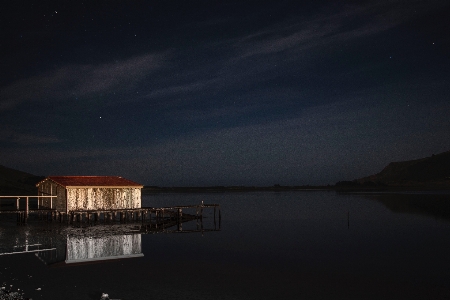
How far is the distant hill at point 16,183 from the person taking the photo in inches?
4761

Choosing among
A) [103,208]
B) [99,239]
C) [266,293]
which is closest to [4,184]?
[103,208]

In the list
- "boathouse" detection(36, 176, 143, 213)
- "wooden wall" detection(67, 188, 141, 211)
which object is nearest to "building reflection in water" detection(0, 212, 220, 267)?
"wooden wall" detection(67, 188, 141, 211)

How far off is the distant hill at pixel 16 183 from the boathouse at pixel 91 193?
74.2 metres

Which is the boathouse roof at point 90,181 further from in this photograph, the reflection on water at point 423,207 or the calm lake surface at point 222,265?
the reflection on water at point 423,207

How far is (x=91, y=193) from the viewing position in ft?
150

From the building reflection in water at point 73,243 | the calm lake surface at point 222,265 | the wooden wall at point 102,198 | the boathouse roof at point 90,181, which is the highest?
the boathouse roof at point 90,181

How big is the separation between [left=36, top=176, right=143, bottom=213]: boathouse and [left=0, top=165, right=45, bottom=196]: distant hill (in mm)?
74178

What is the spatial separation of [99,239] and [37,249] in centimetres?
632

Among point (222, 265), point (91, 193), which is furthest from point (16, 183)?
point (222, 265)

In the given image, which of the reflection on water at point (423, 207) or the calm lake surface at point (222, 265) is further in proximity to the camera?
the reflection on water at point (423, 207)

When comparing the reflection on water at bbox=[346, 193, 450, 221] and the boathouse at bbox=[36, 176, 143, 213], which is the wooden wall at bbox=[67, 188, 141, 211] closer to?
the boathouse at bbox=[36, 176, 143, 213]

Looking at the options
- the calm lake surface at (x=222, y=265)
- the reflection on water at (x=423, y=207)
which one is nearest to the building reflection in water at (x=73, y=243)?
the calm lake surface at (x=222, y=265)

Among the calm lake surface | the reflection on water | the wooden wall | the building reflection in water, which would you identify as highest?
the wooden wall

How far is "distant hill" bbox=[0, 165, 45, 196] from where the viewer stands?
397 feet
